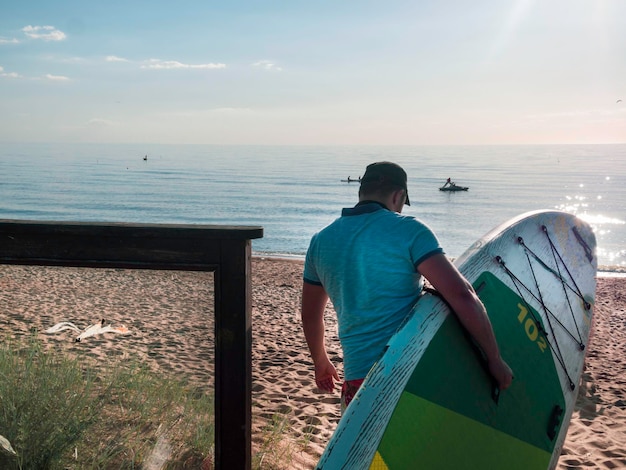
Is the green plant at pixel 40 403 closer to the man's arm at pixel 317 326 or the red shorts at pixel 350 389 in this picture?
the man's arm at pixel 317 326

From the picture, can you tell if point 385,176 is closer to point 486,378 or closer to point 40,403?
point 486,378

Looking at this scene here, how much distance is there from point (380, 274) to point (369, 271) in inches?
1.6

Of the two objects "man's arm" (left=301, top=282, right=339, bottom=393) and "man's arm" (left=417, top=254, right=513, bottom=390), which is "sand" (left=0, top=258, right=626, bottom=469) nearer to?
"man's arm" (left=301, top=282, right=339, bottom=393)

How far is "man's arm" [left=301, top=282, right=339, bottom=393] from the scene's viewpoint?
2.55 metres

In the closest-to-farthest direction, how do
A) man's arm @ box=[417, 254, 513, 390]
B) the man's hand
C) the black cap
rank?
man's arm @ box=[417, 254, 513, 390] → the black cap → the man's hand

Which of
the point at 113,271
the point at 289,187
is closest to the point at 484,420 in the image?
the point at 113,271

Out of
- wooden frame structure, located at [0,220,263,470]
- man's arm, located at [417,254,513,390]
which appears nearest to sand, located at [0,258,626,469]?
wooden frame structure, located at [0,220,263,470]

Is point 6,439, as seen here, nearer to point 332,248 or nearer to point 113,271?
point 113,271

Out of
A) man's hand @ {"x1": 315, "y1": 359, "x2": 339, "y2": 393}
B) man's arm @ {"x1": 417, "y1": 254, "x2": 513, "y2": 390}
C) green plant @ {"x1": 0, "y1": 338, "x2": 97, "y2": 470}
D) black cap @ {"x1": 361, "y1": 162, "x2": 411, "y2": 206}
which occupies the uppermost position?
black cap @ {"x1": 361, "y1": 162, "x2": 411, "y2": 206}

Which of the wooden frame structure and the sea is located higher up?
the wooden frame structure

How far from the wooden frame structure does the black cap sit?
0.56 meters

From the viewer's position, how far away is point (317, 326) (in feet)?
8.63

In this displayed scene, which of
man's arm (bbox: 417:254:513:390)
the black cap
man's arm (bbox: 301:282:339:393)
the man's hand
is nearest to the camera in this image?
man's arm (bbox: 417:254:513:390)

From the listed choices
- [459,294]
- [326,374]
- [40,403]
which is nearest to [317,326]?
[326,374]
